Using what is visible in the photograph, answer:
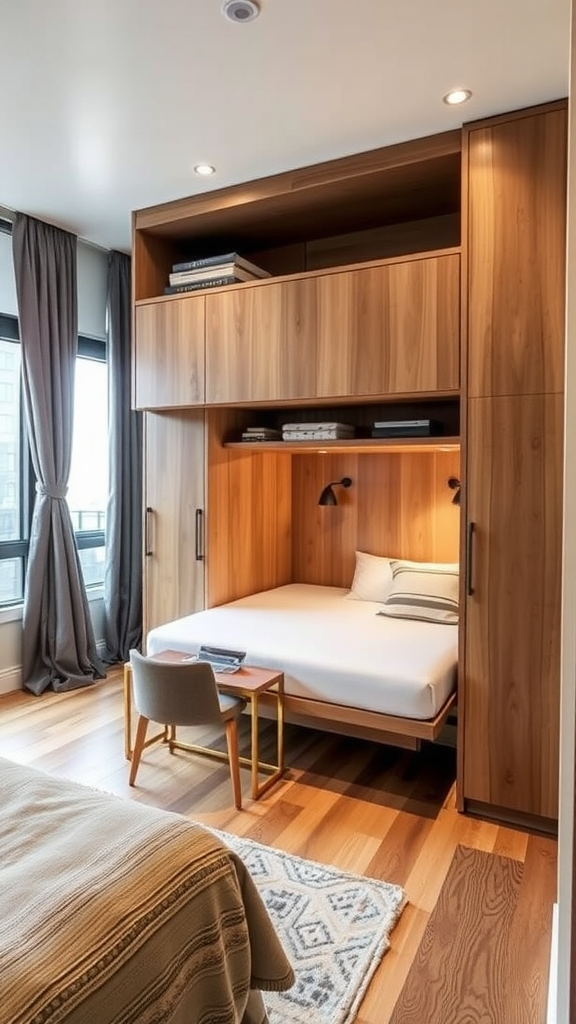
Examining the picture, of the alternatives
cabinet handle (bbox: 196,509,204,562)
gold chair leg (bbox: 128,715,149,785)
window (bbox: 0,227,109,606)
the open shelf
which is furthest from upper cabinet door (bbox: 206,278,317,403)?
gold chair leg (bbox: 128,715,149,785)

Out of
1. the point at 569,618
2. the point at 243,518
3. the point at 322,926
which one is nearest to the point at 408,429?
the point at 243,518

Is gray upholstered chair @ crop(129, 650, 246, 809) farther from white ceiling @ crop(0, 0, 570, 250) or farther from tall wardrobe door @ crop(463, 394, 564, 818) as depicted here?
white ceiling @ crop(0, 0, 570, 250)

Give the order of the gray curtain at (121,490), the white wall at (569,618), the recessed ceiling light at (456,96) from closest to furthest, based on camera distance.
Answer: the white wall at (569,618)
the recessed ceiling light at (456,96)
the gray curtain at (121,490)

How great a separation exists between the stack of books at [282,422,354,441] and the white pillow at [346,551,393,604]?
0.85m

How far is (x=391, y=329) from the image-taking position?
261 centimetres

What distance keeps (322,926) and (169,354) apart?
2659 millimetres

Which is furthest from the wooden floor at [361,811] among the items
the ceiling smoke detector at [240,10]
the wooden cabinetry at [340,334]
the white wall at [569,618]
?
the ceiling smoke detector at [240,10]

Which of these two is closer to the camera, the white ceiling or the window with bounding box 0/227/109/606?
the white ceiling

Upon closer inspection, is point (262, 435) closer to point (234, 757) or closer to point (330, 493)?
point (330, 493)

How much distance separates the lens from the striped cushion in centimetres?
316

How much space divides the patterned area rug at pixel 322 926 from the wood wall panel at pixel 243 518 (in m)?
1.63

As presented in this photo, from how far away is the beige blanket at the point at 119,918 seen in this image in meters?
0.91

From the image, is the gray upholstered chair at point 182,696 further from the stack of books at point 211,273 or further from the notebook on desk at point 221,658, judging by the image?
the stack of books at point 211,273

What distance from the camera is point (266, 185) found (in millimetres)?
2928
